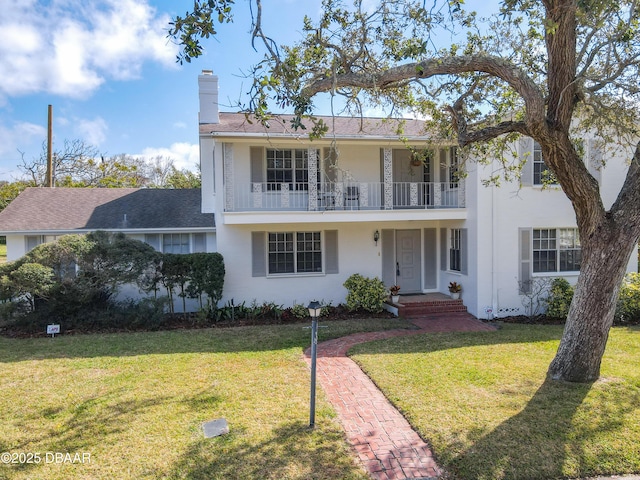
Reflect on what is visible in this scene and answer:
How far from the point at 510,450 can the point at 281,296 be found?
919cm

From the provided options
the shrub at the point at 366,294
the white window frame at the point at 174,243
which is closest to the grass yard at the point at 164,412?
the shrub at the point at 366,294

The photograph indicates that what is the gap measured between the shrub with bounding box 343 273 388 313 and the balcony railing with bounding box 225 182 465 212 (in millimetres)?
2395

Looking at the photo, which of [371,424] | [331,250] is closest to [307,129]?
[331,250]

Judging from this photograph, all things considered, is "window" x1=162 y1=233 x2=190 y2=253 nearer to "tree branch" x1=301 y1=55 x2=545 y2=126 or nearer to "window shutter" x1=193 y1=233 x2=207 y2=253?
"window shutter" x1=193 y1=233 x2=207 y2=253

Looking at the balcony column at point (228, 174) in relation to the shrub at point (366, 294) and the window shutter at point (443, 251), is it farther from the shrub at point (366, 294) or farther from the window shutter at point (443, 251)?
the window shutter at point (443, 251)

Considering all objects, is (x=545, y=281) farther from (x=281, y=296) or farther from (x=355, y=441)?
(x=355, y=441)

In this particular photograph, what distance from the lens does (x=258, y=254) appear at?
1316cm

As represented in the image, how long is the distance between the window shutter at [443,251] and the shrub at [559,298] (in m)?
3.32

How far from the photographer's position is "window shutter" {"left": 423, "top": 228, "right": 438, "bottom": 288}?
14.8 metres

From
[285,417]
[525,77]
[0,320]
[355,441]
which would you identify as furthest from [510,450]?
[0,320]

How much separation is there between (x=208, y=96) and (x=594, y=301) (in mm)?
12439

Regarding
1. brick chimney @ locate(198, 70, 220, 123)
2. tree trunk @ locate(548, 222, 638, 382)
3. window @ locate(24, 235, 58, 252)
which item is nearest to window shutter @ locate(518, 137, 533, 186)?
tree trunk @ locate(548, 222, 638, 382)

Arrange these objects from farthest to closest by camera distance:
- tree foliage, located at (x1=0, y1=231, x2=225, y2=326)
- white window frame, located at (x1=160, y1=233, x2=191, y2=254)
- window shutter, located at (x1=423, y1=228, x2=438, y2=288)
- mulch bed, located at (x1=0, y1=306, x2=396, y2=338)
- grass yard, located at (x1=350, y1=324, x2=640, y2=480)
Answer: window shutter, located at (x1=423, y1=228, x2=438, y2=288) → white window frame, located at (x1=160, y1=233, x2=191, y2=254) → mulch bed, located at (x1=0, y1=306, x2=396, y2=338) → tree foliage, located at (x1=0, y1=231, x2=225, y2=326) → grass yard, located at (x1=350, y1=324, x2=640, y2=480)

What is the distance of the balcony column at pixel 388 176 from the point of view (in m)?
12.9
